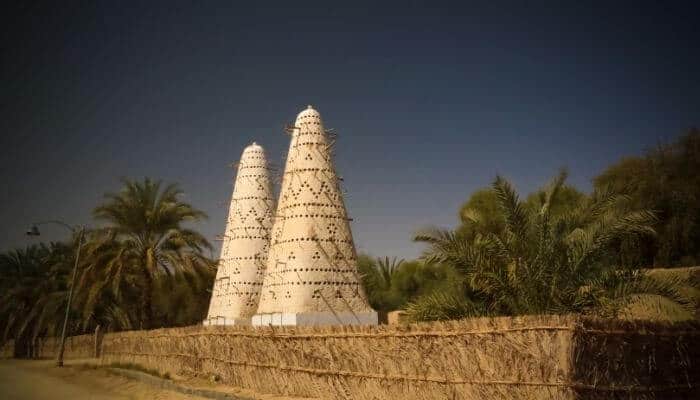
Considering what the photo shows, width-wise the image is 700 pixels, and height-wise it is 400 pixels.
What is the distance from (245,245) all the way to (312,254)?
19.6ft

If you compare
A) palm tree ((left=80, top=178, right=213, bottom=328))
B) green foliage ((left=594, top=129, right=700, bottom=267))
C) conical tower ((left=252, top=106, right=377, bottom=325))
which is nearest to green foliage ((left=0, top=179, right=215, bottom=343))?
palm tree ((left=80, top=178, right=213, bottom=328))

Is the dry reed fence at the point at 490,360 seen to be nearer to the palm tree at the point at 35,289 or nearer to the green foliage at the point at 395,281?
the green foliage at the point at 395,281

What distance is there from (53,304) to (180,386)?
18.7m

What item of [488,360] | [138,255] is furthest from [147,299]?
[488,360]

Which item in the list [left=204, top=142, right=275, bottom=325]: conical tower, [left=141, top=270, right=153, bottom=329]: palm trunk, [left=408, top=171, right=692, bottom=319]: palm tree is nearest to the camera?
[left=408, top=171, right=692, bottom=319]: palm tree

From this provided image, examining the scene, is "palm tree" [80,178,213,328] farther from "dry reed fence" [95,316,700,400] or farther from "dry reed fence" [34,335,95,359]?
"dry reed fence" [95,316,700,400]

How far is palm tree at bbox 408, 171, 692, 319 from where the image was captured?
420 inches

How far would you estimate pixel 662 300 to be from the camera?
33.0ft

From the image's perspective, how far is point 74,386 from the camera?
18250mm

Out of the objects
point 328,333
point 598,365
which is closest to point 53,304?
point 328,333

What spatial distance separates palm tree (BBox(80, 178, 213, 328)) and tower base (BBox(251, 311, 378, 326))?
7.56 m

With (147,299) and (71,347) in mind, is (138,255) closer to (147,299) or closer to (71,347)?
(147,299)

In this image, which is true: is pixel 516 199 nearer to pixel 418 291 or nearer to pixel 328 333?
pixel 328 333

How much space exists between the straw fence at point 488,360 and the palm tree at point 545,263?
1206mm
